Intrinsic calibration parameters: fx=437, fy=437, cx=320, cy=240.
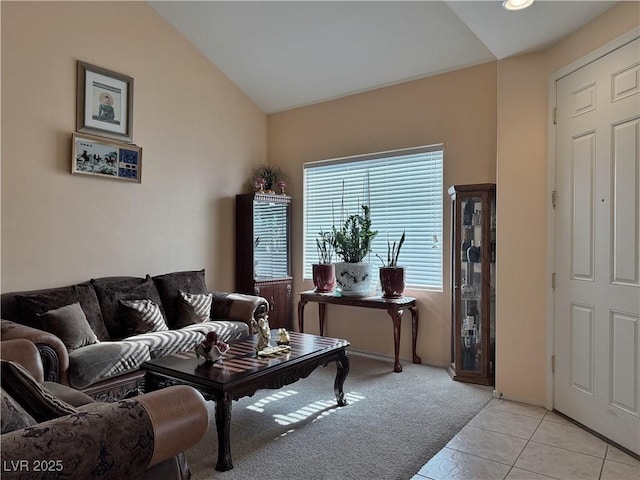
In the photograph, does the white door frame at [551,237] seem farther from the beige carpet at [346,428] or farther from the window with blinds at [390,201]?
the window with blinds at [390,201]

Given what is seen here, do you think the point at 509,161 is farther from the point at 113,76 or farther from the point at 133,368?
the point at 113,76

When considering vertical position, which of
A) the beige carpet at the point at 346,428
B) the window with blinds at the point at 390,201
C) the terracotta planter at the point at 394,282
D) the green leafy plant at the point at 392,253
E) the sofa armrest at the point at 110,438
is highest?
the window with blinds at the point at 390,201

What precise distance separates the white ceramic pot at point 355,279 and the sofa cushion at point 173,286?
140 cm

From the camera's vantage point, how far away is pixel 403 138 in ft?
14.7

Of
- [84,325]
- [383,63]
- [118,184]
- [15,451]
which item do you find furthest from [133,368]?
[383,63]

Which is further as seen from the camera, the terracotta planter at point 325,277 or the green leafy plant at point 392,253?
the terracotta planter at point 325,277

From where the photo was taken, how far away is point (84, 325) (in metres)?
3.12

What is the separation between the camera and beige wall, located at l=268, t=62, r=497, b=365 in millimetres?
4027

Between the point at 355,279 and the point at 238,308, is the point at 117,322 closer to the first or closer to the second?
the point at 238,308

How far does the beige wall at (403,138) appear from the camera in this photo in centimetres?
403

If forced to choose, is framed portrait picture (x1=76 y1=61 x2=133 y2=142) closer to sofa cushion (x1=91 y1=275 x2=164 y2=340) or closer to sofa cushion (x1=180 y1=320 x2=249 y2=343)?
sofa cushion (x1=91 y1=275 x2=164 y2=340)

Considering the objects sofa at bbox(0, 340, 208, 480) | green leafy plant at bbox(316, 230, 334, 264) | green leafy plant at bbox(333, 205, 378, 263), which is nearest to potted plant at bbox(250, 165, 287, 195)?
green leafy plant at bbox(316, 230, 334, 264)

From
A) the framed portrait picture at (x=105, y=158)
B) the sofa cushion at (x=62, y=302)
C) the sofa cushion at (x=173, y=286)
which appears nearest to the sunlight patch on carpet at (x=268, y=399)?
the sofa cushion at (x=173, y=286)

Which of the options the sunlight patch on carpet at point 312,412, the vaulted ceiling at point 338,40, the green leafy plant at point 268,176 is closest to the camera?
the sunlight patch on carpet at point 312,412
